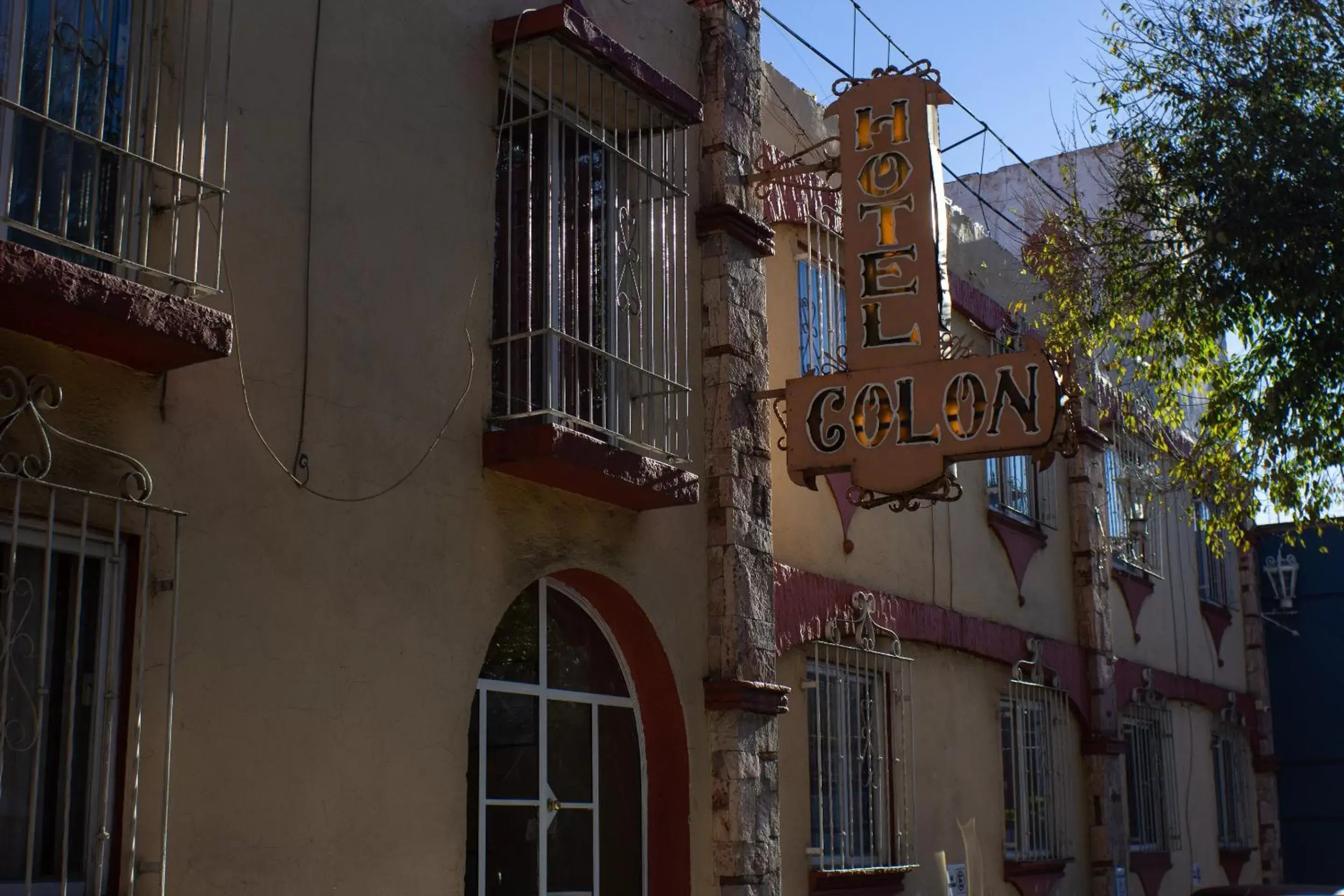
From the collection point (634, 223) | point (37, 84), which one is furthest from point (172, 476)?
point (634, 223)

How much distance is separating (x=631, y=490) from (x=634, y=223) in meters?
1.61

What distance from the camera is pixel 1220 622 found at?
19.0 metres

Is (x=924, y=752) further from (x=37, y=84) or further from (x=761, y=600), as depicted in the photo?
(x=37, y=84)

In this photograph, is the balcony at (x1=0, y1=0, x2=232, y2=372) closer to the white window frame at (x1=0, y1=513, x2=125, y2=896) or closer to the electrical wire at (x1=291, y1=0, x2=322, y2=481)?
the electrical wire at (x1=291, y1=0, x2=322, y2=481)

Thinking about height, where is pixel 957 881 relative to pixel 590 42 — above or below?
below

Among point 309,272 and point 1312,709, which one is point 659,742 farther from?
point 1312,709

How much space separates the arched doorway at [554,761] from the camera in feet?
24.0

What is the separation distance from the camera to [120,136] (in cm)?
570

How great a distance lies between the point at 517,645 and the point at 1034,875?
21.4ft

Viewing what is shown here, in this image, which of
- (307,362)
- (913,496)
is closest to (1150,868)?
(913,496)

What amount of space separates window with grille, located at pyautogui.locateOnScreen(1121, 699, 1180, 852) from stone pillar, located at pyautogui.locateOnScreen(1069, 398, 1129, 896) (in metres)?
0.71

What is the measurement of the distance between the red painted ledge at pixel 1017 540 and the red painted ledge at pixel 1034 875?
209cm

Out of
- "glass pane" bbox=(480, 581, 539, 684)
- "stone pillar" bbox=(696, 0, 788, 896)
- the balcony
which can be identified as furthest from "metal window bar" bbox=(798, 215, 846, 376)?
the balcony

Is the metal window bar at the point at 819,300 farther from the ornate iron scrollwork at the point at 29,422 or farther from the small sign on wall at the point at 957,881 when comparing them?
the ornate iron scrollwork at the point at 29,422
